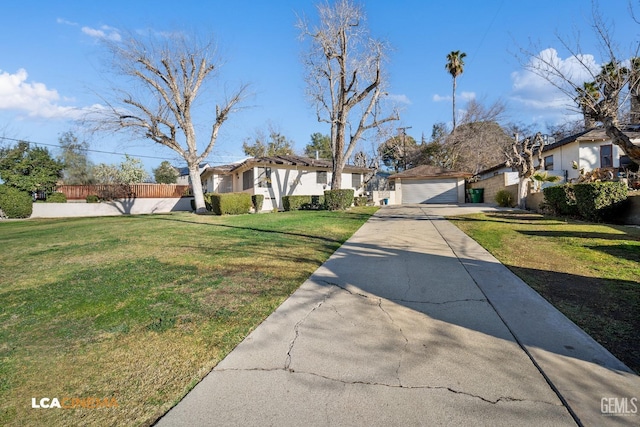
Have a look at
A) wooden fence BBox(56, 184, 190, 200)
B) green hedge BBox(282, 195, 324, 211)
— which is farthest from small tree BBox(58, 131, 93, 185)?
green hedge BBox(282, 195, 324, 211)

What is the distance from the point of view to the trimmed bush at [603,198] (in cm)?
893

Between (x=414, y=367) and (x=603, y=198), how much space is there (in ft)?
33.5

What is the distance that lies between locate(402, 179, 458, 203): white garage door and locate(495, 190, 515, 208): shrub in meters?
8.97

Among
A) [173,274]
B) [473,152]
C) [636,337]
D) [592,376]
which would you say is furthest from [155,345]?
[473,152]

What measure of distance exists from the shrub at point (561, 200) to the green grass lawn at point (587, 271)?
261cm

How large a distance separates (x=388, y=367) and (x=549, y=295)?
8.44 ft

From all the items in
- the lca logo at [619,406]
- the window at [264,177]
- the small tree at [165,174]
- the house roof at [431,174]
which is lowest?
the lca logo at [619,406]

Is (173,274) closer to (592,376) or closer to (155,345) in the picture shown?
(155,345)

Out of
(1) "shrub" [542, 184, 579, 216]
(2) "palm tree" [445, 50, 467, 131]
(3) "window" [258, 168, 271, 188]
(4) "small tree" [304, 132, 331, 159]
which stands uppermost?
(2) "palm tree" [445, 50, 467, 131]

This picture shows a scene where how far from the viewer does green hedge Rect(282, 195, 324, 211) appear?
20.4 meters

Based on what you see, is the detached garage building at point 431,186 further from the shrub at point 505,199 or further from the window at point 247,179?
the window at point 247,179

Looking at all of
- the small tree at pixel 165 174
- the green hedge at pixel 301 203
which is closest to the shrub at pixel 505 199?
the green hedge at pixel 301 203

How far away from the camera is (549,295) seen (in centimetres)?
362

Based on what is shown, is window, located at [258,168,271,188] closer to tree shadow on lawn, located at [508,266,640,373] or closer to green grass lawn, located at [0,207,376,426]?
green grass lawn, located at [0,207,376,426]
